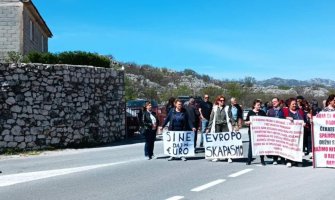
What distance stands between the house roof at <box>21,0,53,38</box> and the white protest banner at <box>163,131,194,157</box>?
16837 millimetres

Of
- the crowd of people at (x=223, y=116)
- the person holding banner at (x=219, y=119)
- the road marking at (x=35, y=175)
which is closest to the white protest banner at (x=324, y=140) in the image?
the crowd of people at (x=223, y=116)

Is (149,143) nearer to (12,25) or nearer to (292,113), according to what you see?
(292,113)

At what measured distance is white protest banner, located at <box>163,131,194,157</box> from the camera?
1441 cm

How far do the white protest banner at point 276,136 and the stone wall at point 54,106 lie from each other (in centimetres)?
820

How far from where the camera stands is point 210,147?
14.0 metres

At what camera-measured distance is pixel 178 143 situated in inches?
570

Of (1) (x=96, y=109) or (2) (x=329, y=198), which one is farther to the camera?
(1) (x=96, y=109)

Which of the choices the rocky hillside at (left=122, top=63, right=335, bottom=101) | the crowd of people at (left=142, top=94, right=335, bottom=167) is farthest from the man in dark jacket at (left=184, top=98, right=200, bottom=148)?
the rocky hillside at (left=122, top=63, right=335, bottom=101)

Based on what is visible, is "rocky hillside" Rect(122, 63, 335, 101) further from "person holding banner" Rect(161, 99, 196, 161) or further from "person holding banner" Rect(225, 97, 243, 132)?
"person holding banner" Rect(161, 99, 196, 161)

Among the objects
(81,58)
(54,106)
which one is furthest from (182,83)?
(54,106)

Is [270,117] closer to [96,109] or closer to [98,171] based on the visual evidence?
[98,171]

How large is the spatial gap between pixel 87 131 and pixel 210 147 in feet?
22.8

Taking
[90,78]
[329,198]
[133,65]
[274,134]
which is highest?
[133,65]

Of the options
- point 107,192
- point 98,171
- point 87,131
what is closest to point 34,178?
point 98,171
